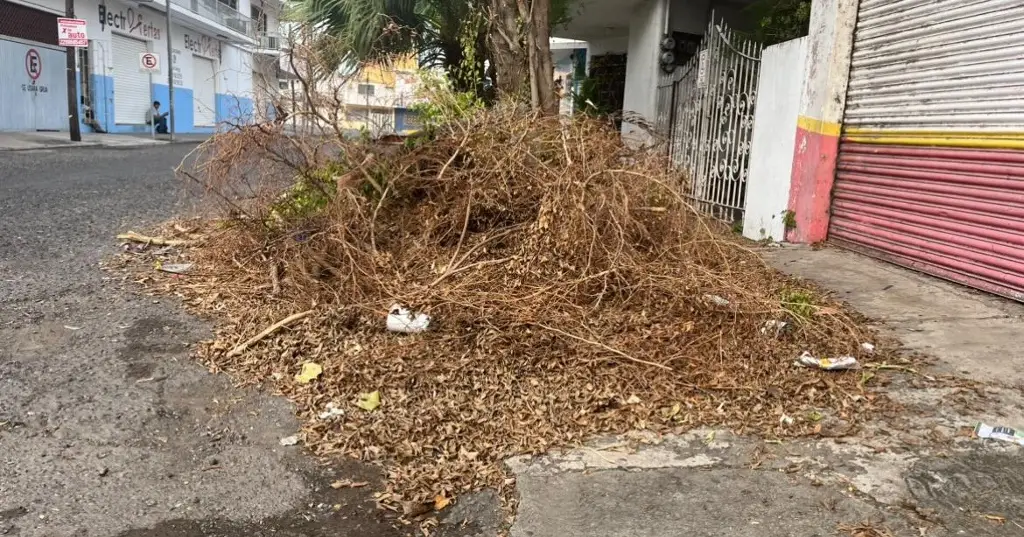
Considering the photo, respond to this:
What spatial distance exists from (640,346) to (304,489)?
5.52 ft

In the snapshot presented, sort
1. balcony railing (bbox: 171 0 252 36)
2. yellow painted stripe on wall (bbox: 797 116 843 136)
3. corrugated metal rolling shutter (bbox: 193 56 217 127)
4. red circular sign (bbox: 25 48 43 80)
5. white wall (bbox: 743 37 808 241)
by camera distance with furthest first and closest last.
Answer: corrugated metal rolling shutter (bbox: 193 56 217 127) → balcony railing (bbox: 171 0 252 36) → red circular sign (bbox: 25 48 43 80) → white wall (bbox: 743 37 808 241) → yellow painted stripe on wall (bbox: 797 116 843 136)

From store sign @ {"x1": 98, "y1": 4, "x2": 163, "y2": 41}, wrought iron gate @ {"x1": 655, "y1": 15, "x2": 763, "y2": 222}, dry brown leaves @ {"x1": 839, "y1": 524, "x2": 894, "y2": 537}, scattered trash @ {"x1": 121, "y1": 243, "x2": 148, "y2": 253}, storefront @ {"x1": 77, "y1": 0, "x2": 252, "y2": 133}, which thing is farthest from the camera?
store sign @ {"x1": 98, "y1": 4, "x2": 163, "y2": 41}

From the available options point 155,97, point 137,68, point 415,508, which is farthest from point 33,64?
point 415,508

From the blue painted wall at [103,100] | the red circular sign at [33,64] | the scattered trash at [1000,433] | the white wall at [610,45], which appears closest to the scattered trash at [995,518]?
the scattered trash at [1000,433]

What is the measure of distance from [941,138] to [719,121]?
3024 mm

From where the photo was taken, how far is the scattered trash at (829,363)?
3.43 meters

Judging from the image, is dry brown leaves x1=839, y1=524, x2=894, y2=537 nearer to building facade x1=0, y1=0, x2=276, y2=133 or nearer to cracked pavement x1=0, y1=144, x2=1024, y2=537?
cracked pavement x1=0, y1=144, x2=1024, y2=537

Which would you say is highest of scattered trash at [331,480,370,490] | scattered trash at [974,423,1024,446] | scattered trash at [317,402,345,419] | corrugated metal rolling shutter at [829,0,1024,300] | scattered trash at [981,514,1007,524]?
corrugated metal rolling shutter at [829,0,1024,300]

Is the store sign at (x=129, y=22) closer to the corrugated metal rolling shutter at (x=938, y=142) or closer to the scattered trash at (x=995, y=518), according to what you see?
the corrugated metal rolling shutter at (x=938, y=142)

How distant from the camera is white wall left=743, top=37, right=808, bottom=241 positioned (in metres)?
6.45

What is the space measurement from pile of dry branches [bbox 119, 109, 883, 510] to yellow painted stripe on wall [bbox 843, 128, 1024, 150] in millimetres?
1477

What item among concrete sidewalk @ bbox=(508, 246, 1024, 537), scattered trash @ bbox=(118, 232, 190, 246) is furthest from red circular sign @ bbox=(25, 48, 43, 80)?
concrete sidewalk @ bbox=(508, 246, 1024, 537)

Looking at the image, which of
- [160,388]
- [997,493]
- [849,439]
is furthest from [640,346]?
[160,388]

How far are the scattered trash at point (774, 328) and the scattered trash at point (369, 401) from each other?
78.4 inches
